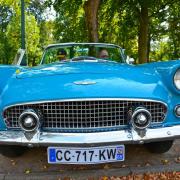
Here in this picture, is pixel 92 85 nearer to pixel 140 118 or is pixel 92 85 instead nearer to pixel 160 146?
pixel 140 118

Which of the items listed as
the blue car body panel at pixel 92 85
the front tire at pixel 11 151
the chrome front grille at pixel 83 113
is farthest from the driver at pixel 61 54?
the chrome front grille at pixel 83 113

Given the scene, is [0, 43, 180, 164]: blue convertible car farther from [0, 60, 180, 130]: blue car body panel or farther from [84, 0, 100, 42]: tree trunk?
[84, 0, 100, 42]: tree trunk

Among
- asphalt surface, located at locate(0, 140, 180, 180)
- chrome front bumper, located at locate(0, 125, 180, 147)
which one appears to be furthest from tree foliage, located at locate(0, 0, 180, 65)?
chrome front bumper, located at locate(0, 125, 180, 147)

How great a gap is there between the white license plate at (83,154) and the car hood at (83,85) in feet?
1.61

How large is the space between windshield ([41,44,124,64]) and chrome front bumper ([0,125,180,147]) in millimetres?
2317

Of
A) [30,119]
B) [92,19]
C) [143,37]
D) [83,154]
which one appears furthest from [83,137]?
[143,37]

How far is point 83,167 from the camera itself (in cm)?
433

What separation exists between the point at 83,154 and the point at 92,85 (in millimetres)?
700

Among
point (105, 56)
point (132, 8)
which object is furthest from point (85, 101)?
point (132, 8)

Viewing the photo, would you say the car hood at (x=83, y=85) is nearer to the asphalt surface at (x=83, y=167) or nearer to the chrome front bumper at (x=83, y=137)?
the chrome front bumper at (x=83, y=137)

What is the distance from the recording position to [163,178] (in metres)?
3.95

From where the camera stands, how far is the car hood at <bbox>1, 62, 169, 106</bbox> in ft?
12.7

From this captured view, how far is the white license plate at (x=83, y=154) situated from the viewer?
375cm

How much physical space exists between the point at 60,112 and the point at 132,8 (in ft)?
45.3
